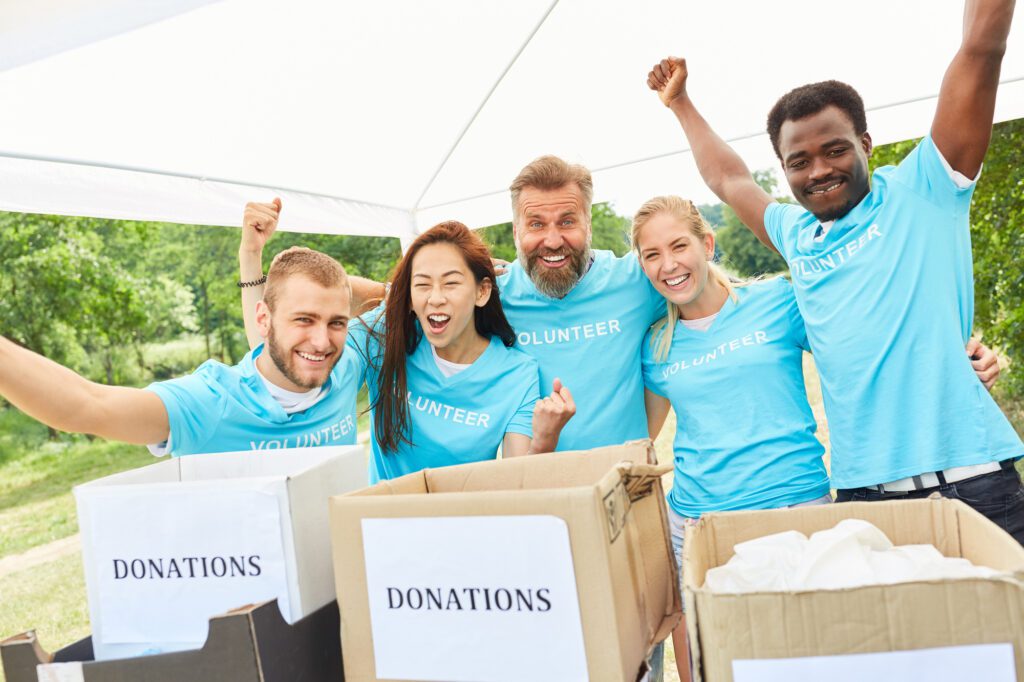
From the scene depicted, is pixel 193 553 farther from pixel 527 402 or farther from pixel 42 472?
pixel 42 472

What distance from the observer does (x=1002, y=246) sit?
614 cm

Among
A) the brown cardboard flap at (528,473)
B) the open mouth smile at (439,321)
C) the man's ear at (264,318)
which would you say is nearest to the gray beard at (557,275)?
the open mouth smile at (439,321)

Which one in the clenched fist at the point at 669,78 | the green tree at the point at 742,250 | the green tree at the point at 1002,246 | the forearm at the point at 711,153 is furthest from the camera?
the green tree at the point at 742,250

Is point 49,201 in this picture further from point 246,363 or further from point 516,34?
point 516,34

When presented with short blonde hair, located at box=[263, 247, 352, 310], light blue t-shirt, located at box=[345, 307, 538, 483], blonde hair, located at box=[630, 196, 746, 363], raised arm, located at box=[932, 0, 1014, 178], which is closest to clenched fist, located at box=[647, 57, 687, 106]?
blonde hair, located at box=[630, 196, 746, 363]

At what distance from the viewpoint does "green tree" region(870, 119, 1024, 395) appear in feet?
19.0

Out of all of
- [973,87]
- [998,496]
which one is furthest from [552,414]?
[973,87]

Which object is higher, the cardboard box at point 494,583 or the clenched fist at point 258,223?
the clenched fist at point 258,223

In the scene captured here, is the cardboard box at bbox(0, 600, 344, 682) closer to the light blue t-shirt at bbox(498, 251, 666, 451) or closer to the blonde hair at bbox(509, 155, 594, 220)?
the light blue t-shirt at bbox(498, 251, 666, 451)

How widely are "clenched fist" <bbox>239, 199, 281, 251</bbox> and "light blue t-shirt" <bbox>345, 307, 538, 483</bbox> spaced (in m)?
0.51

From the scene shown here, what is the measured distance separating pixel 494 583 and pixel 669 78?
1836 millimetres

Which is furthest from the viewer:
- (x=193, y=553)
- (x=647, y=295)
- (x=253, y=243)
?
(x=253, y=243)

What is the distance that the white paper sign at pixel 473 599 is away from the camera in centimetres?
109

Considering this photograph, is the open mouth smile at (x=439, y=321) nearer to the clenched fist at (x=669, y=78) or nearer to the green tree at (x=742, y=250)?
the clenched fist at (x=669, y=78)
